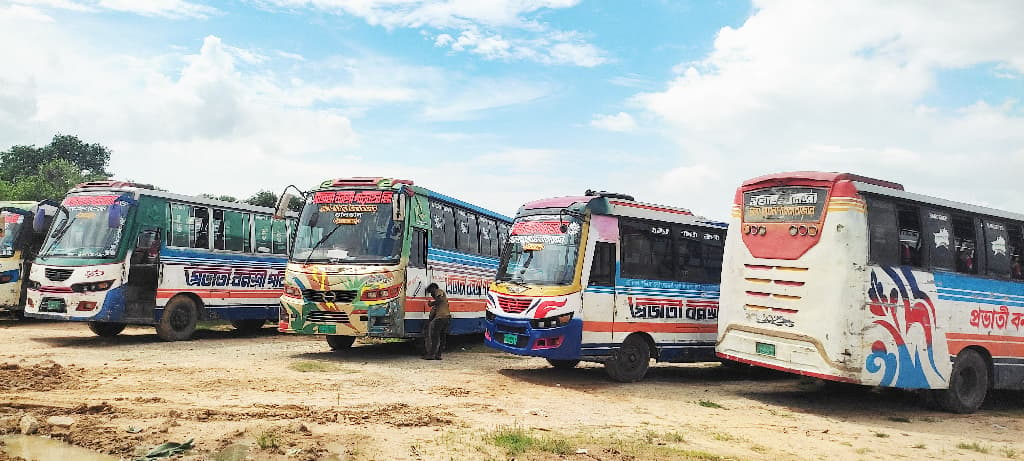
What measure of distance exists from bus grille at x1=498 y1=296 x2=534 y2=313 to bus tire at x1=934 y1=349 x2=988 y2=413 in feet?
21.2

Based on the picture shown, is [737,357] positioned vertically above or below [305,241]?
below

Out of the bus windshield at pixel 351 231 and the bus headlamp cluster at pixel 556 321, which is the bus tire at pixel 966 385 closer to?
the bus headlamp cluster at pixel 556 321

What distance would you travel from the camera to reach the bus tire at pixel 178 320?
1623 cm

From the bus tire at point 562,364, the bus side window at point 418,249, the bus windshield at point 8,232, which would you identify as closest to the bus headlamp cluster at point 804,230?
the bus tire at point 562,364

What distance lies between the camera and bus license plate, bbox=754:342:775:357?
36.4 feet

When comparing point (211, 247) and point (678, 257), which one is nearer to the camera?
point (678, 257)

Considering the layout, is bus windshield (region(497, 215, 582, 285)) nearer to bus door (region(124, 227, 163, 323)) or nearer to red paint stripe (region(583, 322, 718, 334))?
red paint stripe (region(583, 322, 718, 334))

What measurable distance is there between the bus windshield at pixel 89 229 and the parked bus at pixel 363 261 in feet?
12.9

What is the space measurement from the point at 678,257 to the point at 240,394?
8030 millimetres

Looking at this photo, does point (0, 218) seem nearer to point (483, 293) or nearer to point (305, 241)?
point (305, 241)

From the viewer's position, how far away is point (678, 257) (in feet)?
46.1

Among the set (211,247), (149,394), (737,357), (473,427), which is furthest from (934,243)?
(211,247)

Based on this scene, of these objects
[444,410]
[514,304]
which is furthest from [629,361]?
[444,410]

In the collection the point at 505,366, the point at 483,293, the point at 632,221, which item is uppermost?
the point at 632,221
